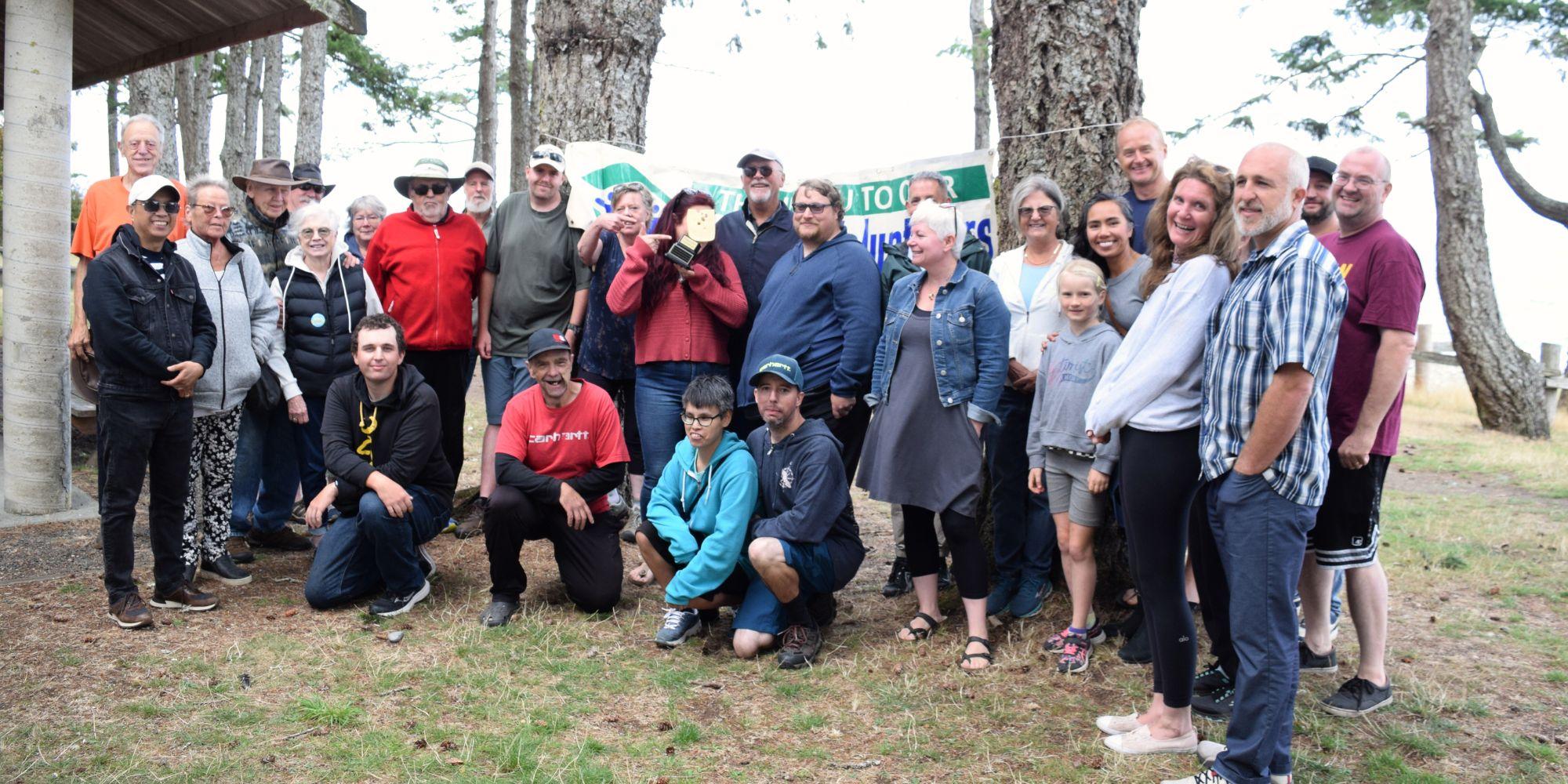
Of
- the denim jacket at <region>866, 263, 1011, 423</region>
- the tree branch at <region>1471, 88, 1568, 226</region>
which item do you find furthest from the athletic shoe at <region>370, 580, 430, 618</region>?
the tree branch at <region>1471, 88, 1568, 226</region>

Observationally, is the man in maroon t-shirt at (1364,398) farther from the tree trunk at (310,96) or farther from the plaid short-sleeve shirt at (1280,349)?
the tree trunk at (310,96)

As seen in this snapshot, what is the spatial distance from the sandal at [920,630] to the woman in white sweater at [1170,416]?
1230 millimetres

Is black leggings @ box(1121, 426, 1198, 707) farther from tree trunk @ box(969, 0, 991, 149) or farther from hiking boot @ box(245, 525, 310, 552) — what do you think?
tree trunk @ box(969, 0, 991, 149)

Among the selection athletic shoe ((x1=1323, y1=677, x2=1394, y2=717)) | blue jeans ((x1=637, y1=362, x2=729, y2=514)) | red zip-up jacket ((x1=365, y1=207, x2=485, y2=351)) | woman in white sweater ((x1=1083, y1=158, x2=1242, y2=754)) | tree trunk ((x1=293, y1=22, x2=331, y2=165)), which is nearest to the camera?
woman in white sweater ((x1=1083, y1=158, x2=1242, y2=754))

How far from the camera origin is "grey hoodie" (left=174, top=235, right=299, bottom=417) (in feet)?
16.6

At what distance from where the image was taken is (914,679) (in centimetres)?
421

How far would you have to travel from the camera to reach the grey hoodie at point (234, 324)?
16.6 ft

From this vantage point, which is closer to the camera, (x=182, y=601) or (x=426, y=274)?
(x=182, y=601)

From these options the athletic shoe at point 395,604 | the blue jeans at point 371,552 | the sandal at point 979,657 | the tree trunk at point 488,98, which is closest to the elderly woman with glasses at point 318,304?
the blue jeans at point 371,552

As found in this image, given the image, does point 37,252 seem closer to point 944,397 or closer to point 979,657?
point 944,397

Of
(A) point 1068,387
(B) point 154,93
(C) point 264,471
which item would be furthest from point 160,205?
(B) point 154,93

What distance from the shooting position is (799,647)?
14.7 ft

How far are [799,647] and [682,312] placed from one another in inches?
68.0

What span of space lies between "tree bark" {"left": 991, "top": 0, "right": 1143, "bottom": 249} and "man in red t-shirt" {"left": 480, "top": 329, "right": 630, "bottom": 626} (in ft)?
7.09
